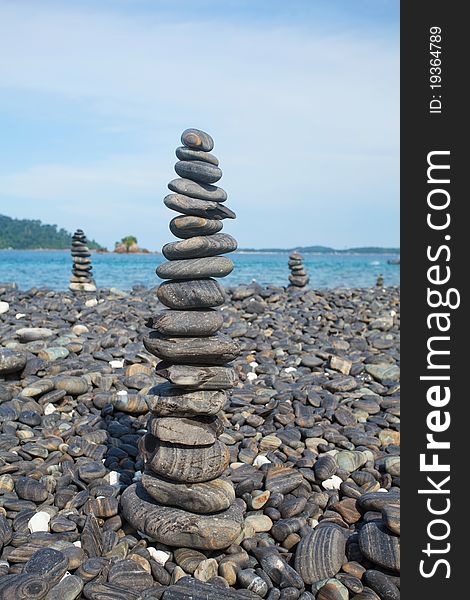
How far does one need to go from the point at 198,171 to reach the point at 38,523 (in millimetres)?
3270

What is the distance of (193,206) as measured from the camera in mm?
4906

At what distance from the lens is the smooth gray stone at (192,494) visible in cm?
464

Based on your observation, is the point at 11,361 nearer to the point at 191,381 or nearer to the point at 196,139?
the point at 191,381

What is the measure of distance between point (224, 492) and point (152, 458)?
2.15 ft

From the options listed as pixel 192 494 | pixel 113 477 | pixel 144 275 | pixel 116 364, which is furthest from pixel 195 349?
pixel 144 275

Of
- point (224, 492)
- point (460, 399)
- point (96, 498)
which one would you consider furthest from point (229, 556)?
point (460, 399)

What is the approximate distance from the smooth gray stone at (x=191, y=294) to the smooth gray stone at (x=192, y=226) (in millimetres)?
414

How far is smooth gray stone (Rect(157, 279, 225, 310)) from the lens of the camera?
4.87 m

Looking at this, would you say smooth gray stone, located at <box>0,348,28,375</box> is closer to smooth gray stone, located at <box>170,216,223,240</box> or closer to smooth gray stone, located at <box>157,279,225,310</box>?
smooth gray stone, located at <box>157,279,225,310</box>

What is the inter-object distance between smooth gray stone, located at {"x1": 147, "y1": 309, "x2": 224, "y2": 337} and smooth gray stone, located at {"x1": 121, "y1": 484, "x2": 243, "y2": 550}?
1448mm

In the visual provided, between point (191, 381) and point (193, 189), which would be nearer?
point (191, 381)

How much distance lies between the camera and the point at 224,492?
187 inches

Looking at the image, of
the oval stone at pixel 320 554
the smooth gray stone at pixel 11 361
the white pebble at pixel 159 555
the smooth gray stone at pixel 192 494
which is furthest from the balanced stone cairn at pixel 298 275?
the white pebble at pixel 159 555

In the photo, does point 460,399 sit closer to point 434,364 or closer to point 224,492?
point 434,364
